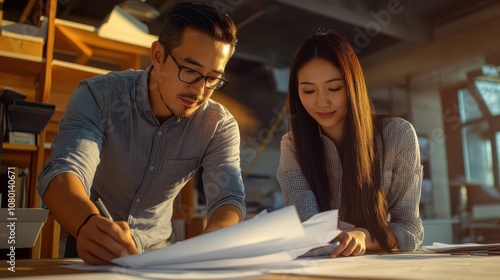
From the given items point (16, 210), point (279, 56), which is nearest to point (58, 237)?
point (16, 210)

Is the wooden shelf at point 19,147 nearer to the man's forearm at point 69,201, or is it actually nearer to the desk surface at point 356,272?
the man's forearm at point 69,201

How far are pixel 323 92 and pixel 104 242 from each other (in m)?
0.77

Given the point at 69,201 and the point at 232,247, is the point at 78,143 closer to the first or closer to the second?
the point at 69,201

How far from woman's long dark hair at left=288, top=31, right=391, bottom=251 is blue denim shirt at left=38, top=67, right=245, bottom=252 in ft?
0.75

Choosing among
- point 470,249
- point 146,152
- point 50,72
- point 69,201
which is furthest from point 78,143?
point 50,72

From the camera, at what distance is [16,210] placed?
1.18m

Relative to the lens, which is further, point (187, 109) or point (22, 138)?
point (22, 138)

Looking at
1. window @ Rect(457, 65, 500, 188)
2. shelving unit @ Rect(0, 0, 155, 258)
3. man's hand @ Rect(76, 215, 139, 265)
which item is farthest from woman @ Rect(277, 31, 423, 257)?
window @ Rect(457, 65, 500, 188)

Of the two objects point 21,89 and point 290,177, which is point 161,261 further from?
point 21,89

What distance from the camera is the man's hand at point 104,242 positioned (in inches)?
22.2

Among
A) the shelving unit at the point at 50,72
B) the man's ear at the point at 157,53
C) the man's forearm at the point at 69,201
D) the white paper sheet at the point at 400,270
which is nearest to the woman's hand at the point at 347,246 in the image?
the white paper sheet at the point at 400,270

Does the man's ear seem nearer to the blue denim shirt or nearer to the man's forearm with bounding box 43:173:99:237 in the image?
the blue denim shirt

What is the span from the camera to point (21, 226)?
1208mm

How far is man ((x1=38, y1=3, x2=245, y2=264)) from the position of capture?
100 centimetres
